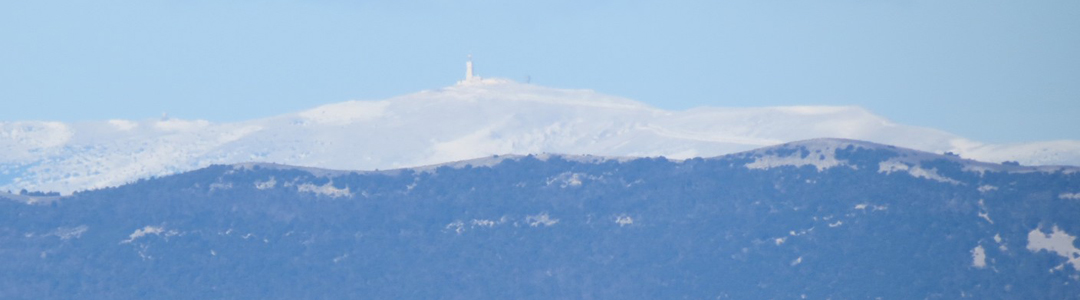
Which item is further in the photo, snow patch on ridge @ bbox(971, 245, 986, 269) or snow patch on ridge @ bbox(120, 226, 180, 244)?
snow patch on ridge @ bbox(120, 226, 180, 244)

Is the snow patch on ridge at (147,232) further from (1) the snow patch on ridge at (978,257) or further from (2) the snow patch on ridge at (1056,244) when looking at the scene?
(2) the snow patch on ridge at (1056,244)

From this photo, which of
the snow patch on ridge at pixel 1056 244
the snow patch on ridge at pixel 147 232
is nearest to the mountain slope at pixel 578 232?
the snow patch on ridge at pixel 1056 244

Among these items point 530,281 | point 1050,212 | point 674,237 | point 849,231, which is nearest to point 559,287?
point 530,281

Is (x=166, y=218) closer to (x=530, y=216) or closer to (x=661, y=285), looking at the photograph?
(x=530, y=216)

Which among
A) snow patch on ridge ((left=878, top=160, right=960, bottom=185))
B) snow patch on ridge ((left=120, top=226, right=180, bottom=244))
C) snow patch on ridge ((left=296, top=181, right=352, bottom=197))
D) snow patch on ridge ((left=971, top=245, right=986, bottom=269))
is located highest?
snow patch on ridge ((left=878, top=160, right=960, bottom=185))

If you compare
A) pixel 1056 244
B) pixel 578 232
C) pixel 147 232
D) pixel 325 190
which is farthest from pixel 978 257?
pixel 147 232

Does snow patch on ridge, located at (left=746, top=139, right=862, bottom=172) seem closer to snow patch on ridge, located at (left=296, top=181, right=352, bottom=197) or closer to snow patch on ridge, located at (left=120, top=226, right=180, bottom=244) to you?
snow patch on ridge, located at (left=296, top=181, right=352, bottom=197)

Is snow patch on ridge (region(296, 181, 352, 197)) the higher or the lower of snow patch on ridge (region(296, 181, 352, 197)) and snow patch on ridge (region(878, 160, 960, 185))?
the lower

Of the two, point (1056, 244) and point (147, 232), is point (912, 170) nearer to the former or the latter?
point (1056, 244)

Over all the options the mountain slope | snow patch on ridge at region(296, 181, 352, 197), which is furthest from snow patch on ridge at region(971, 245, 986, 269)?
snow patch on ridge at region(296, 181, 352, 197)
